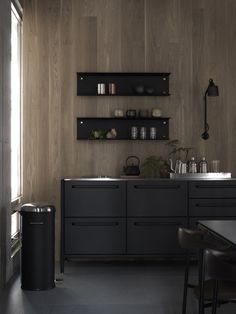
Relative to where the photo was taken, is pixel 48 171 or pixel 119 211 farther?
pixel 48 171

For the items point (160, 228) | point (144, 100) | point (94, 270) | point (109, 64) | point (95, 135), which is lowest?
point (94, 270)

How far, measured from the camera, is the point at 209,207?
585cm

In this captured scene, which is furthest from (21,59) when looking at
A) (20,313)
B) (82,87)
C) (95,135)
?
(20,313)

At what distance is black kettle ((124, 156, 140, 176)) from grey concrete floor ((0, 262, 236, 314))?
105cm

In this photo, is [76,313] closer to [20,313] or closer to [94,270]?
[20,313]

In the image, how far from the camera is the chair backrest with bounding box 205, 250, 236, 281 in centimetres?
240

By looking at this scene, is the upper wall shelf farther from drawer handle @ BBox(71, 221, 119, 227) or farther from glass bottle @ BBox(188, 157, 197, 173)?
drawer handle @ BBox(71, 221, 119, 227)

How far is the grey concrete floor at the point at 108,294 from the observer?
426 cm

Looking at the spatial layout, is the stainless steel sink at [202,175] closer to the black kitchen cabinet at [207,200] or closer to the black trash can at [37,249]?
the black kitchen cabinet at [207,200]

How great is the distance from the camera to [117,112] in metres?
6.30

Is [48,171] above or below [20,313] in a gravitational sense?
above

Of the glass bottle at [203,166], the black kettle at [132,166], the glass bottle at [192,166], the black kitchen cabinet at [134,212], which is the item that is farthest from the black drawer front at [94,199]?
the glass bottle at [203,166]

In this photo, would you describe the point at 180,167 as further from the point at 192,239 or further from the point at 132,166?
the point at 192,239

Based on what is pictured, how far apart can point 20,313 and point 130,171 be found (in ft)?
8.06
